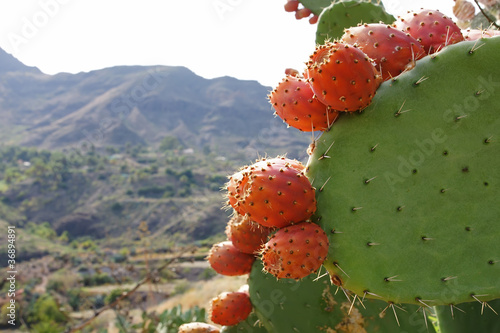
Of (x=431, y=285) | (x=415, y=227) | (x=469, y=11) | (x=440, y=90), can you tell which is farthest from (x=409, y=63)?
(x=469, y=11)

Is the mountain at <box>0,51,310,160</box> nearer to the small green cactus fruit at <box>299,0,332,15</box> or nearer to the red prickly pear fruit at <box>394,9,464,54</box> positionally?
the small green cactus fruit at <box>299,0,332,15</box>

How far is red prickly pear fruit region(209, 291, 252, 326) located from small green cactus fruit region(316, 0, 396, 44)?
3.37ft

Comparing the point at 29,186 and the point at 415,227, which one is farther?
the point at 29,186

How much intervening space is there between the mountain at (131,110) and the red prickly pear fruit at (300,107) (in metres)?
58.4

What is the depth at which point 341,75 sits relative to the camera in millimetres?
850

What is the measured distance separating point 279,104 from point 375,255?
39cm

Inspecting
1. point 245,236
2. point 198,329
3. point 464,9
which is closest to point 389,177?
point 245,236

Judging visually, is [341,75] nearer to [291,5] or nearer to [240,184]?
[240,184]

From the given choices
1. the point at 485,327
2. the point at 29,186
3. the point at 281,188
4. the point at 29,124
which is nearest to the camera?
the point at 281,188

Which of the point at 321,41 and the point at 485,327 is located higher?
the point at 321,41

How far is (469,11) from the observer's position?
7.88 feet

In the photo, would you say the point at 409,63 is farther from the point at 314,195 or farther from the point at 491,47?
the point at 314,195

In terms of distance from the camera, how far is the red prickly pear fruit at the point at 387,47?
0.95m

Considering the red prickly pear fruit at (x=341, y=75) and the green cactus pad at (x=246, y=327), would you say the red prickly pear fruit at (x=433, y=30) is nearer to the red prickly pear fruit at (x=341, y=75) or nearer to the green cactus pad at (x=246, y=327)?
the red prickly pear fruit at (x=341, y=75)
